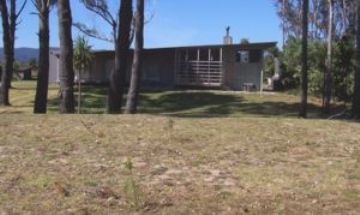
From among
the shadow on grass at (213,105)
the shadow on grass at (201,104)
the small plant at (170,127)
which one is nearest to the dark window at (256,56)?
the shadow on grass at (201,104)

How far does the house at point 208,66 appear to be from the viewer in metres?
46.9

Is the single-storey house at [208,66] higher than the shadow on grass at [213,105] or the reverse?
higher

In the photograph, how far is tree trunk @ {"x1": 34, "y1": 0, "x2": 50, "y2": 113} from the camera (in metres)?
25.2

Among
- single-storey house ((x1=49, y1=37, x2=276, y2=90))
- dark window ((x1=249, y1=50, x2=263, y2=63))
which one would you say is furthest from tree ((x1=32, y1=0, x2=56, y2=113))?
dark window ((x1=249, y1=50, x2=263, y2=63))

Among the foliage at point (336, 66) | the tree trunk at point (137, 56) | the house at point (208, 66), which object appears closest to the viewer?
the tree trunk at point (137, 56)

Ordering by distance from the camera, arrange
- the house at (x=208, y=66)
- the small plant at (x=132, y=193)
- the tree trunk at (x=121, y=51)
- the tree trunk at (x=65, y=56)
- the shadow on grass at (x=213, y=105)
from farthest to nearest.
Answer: the house at (x=208, y=66)
the shadow on grass at (x=213, y=105)
the tree trunk at (x=121, y=51)
the tree trunk at (x=65, y=56)
the small plant at (x=132, y=193)

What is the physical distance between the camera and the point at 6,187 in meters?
7.10

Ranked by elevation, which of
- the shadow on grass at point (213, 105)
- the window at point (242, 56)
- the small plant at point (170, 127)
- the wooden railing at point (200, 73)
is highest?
the window at point (242, 56)

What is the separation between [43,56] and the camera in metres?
26.0

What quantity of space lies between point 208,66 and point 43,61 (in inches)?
899

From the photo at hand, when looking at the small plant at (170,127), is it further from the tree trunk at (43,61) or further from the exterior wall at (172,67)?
the exterior wall at (172,67)

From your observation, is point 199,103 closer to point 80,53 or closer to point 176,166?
point 80,53

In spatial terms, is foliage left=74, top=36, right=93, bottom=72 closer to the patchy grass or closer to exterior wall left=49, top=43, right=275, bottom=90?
the patchy grass

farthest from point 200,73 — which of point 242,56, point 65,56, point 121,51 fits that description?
point 65,56
